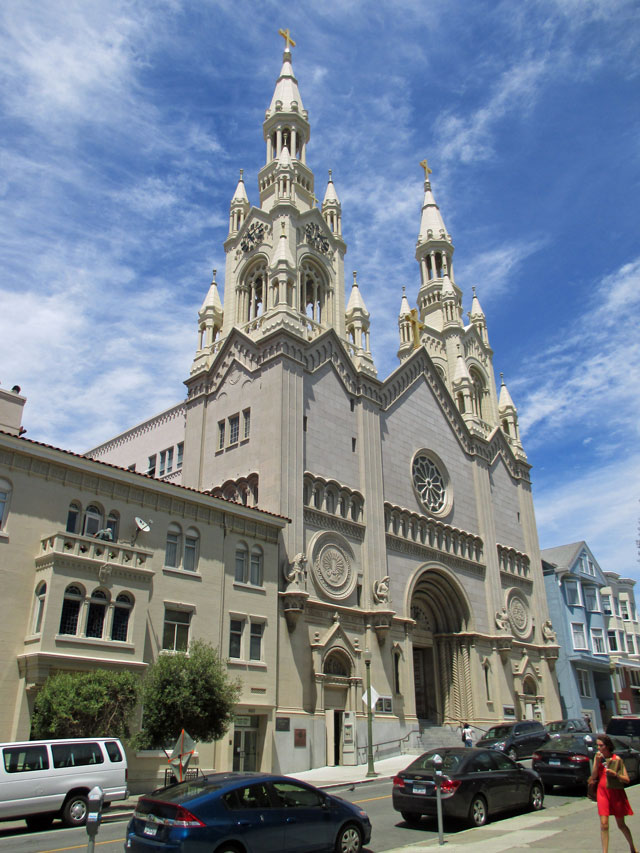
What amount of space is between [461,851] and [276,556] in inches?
815

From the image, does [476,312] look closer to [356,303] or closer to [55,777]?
[356,303]

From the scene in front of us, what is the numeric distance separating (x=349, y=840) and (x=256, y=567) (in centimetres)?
1991

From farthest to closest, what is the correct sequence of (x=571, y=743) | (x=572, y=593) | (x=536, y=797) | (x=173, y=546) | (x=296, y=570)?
(x=572, y=593), (x=296, y=570), (x=173, y=546), (x=571, y=743), (x=536, y=797)

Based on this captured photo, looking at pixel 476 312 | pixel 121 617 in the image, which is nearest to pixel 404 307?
pixel 476 312

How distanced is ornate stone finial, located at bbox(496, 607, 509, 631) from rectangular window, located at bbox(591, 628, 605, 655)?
16.3 m

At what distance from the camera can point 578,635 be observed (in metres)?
60.5

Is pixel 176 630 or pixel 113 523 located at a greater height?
Answer: pixel 113 523

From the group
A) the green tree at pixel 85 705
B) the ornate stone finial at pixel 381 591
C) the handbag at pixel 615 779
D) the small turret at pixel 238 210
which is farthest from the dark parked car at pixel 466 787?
the small turret at pixel 238 210

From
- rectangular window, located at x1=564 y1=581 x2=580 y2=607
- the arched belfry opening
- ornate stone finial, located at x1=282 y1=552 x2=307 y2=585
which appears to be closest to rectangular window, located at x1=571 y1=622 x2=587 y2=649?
rectangular window, located at x1=564 y1=581 x2=580 y2=607

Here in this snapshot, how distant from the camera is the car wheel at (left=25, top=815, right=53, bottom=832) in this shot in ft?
55.9

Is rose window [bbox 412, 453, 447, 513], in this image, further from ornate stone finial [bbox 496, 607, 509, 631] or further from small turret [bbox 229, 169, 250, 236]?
small turret [bbox 229, 169, 250, 236]

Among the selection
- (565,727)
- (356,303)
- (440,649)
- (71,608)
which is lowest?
(565,727)

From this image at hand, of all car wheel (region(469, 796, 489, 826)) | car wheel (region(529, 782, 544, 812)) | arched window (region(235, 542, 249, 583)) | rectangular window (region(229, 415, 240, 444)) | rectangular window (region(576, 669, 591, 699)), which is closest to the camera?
car wheel (region(469, 796, 489, 826))

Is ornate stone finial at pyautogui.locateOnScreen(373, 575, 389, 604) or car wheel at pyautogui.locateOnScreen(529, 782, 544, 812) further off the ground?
ornate stone finial at pyautogui.locateOnScreen(373, 575, 389, 604)
